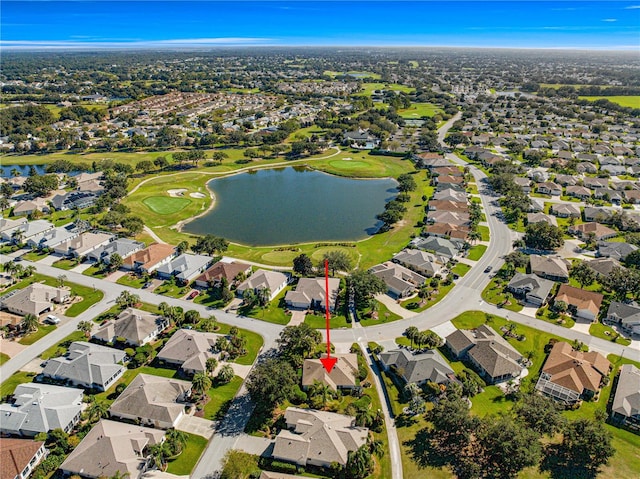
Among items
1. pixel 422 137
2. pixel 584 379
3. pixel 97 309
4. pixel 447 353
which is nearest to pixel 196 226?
pixel 97 309

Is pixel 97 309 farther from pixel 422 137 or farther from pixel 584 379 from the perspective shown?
pixel 422 137

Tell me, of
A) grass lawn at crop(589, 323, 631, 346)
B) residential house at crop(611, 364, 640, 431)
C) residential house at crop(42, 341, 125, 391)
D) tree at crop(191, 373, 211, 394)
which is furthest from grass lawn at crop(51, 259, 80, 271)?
grass lawn at crop(589, 323, 631, 346)

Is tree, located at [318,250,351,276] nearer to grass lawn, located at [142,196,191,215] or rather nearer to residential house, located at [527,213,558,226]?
residential house, located at [527,213,558,226]

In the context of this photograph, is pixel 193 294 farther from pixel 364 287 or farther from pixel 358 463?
pixel 358 463

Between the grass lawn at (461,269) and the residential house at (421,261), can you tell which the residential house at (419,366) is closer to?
the residential house at (421,261)

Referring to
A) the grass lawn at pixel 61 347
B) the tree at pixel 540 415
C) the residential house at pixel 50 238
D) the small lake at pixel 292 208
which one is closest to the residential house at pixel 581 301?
the tree at pixel 540 415
